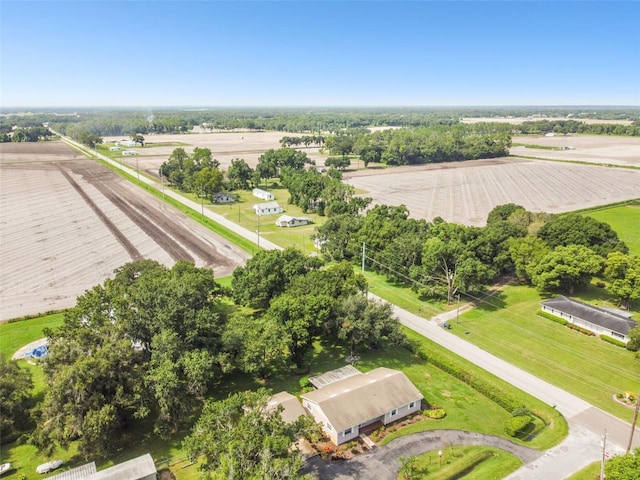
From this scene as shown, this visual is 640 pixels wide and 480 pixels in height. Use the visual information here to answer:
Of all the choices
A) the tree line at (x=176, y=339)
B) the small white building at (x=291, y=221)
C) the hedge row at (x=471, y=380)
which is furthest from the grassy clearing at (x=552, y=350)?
the small white building at (x=291, y=221)

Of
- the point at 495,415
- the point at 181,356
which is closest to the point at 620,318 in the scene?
the point at 495,415

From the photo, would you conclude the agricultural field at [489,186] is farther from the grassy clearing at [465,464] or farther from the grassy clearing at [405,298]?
the grassy clearing at [465,464]

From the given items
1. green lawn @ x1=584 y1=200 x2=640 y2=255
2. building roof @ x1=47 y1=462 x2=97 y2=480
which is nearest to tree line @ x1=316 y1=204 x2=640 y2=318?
green lawn @ x1=584 y1=200 x2=640 y2=255

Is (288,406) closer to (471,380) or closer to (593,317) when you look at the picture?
(471,380)

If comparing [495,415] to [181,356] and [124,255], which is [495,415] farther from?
[124,255]

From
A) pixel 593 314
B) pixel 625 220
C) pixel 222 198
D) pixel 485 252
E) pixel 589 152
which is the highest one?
pixel 589 152

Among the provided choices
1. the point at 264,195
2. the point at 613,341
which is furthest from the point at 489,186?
the point at 613,341
